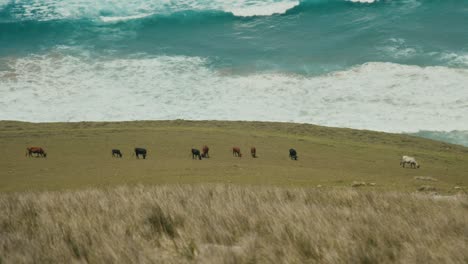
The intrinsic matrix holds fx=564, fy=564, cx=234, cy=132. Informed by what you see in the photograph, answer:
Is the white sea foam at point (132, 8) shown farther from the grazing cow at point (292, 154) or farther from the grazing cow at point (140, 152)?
the grazing cow at point (140, 152)

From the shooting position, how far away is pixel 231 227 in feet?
23.6

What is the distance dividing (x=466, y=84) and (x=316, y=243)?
35571 millimetres

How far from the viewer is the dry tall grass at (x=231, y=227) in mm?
5891

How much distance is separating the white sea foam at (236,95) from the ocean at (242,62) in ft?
0.28

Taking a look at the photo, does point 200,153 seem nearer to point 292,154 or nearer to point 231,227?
point 292,154

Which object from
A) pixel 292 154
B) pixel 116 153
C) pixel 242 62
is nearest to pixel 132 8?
pixel 242 62

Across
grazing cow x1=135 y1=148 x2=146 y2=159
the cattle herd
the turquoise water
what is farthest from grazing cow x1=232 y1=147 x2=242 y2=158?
the turquoise water

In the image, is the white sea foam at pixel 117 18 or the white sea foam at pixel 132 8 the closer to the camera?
the white sea foam at pixel 117 18

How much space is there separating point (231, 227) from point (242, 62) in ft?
133

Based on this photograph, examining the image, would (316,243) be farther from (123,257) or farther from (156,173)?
(156,173)

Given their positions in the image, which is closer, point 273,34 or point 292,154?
point 292,154

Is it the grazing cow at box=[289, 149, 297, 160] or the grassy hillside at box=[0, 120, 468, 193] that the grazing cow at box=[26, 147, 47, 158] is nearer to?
the grassy hillside at box=[0, 120, 468, 193]

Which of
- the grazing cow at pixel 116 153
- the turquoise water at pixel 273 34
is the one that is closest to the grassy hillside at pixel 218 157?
the grazing cow at pixel 116 153

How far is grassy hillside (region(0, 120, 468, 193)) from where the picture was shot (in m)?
14.9
